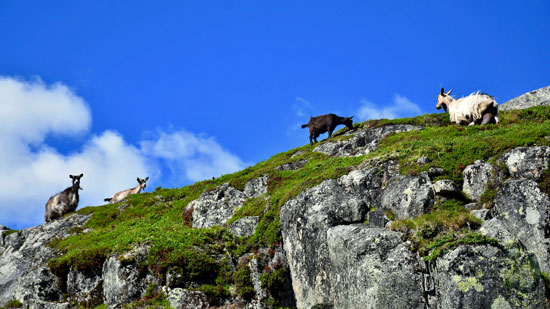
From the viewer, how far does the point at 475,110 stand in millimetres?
32344

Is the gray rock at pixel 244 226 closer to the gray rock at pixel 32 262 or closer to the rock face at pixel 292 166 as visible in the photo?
the rock face at pixel 292 166

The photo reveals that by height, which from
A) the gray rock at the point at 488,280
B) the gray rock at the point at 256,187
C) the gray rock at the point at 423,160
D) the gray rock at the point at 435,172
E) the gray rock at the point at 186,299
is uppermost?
the gray rock at the point at 256,187

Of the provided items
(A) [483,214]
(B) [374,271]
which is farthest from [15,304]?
(A) [483,214]

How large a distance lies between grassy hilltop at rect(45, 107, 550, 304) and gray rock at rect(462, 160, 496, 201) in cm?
38

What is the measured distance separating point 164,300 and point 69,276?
24.1ft

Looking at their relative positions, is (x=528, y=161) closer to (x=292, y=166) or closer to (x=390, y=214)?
(x=390, y=214)

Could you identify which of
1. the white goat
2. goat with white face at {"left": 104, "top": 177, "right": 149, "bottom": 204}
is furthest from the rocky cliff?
goat with white face at {"left": 104, "top": 177, "right": 149, "bottom": 204}

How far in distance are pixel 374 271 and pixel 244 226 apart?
11241 mm

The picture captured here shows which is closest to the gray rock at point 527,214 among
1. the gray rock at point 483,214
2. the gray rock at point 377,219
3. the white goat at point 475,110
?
the gray rock at point 483,214

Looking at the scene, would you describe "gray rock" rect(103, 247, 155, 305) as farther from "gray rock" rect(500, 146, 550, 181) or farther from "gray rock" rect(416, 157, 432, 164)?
"gray rock" rect(500, 146, 550, 181)

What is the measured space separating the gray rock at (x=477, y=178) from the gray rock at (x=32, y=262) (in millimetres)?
22602

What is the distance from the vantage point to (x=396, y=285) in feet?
54.0

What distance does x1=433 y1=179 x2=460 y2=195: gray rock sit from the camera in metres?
20.3

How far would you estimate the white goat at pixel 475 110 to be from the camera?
3169cm
